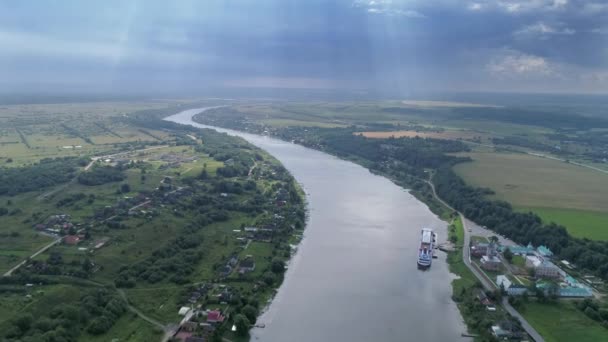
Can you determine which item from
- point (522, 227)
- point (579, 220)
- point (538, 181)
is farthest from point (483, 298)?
point (538, 181)

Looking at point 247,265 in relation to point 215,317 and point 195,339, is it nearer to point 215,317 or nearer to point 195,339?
point 215,317

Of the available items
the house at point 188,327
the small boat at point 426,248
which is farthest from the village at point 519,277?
the house at point 188,327

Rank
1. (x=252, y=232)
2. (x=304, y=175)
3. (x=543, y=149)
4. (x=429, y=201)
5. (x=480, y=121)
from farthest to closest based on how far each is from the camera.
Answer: (x=480, y=121)
(x=543, y=149)
(x=304, y=175)
(x=429, y=201)
(x=252, y=232)

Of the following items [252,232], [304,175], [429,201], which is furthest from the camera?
[304,175]

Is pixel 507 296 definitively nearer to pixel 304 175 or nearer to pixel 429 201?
pixel 429 201

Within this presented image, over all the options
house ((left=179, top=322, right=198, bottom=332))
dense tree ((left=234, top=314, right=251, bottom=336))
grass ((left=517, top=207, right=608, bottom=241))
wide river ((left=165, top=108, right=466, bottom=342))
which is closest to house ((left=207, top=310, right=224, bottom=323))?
house ((left=179, top=322, right=198, bottom=332))

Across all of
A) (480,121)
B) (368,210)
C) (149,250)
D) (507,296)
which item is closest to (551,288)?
(507,296)

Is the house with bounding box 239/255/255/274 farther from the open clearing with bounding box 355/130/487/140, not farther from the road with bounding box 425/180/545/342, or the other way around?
the open clearing with bounding box 355/130/487/140
